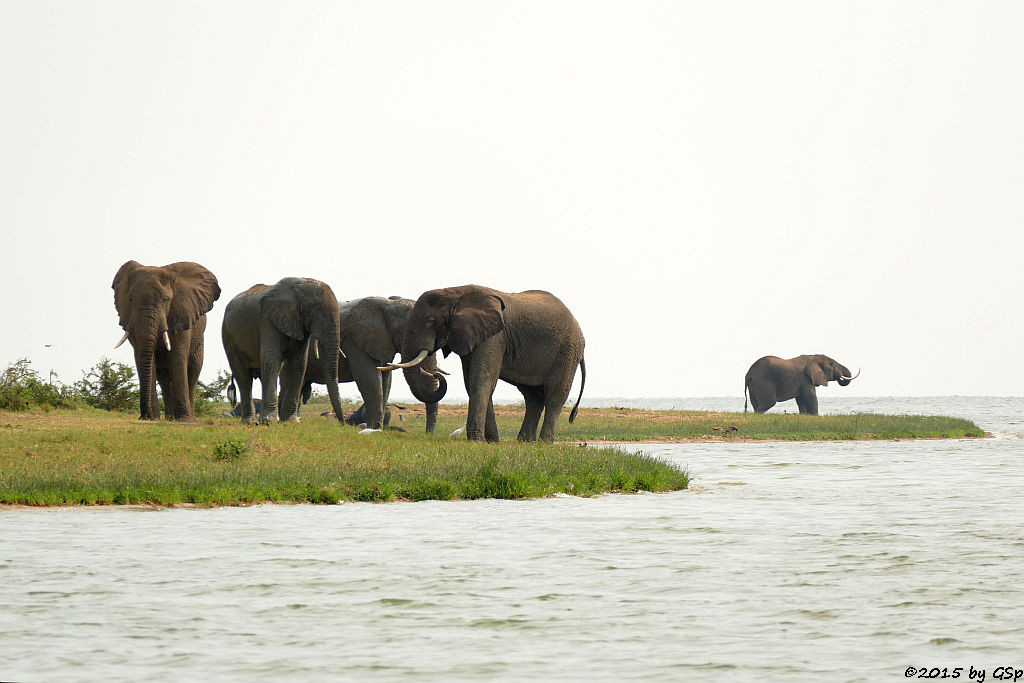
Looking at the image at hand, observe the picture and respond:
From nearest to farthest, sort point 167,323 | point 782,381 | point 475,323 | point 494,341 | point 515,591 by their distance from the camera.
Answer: point 515,591 < point 475,323 < point 494,341 < point 167,323 < point 782,381

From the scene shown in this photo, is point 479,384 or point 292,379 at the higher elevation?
point 292,379

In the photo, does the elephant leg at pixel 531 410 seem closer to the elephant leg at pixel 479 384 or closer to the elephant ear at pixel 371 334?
the elephant leg at pixel 479 384

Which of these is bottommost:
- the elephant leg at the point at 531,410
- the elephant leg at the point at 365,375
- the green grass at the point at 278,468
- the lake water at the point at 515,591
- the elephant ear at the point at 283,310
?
the lake water at the point at 515,591

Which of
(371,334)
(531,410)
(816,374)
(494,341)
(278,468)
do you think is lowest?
(278,468)

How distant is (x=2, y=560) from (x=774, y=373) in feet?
150

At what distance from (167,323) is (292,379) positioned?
294 centimetres

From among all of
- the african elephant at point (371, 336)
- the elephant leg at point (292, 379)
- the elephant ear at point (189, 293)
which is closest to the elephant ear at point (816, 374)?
the african elephant at point (371, 336)

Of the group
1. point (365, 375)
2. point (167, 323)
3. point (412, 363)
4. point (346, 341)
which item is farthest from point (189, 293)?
point (412, 363)

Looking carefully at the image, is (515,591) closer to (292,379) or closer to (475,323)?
(475,323)

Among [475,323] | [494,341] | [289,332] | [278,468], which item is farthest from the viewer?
[289,332]

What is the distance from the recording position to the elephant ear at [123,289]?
27.1 meters

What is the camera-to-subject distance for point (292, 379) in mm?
27359

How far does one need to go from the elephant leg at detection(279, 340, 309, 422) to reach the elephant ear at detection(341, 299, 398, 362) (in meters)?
1.19

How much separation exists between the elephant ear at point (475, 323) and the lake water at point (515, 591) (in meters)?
5.90
